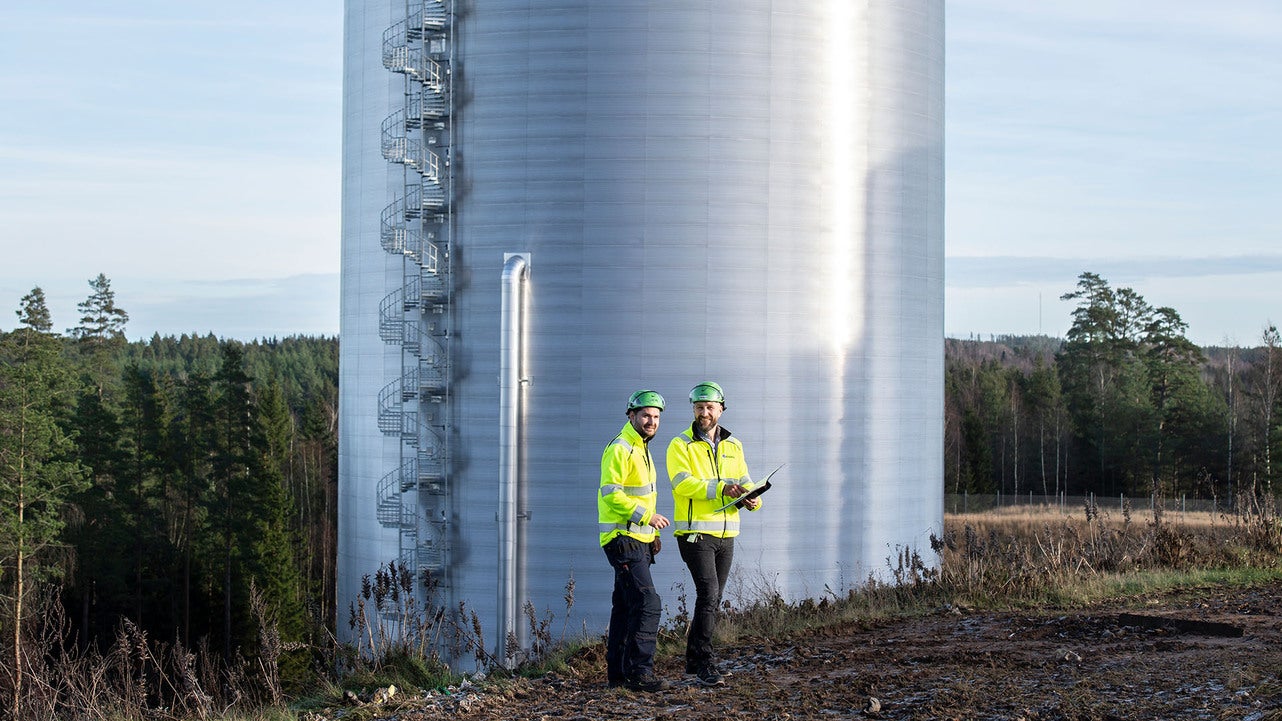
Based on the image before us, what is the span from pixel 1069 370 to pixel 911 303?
51.5 metres

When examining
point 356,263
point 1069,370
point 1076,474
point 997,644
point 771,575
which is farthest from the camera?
point 1069,370

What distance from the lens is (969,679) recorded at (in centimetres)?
827

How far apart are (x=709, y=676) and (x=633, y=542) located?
3.70 feet

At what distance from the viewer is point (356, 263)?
22609mm

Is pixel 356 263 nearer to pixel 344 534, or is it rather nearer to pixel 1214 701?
pixel 344 534

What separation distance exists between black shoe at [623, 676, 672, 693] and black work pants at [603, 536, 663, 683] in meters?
0.03

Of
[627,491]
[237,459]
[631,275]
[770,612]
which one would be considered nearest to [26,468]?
[237,459]

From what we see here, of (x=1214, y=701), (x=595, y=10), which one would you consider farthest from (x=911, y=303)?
(x=1214, y=701)

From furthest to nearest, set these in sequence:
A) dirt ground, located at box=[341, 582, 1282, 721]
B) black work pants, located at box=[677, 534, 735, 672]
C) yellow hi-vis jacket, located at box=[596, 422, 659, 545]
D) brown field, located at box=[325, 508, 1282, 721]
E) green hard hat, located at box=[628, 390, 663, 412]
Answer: black work pants, located at box=[677, 534, 735, 672], green hard hat, located at box=[628, 390, 663, 412], yellow hi-vis jacket, located at box=[596, 422, 659, 545], brown field, located at box=[325, 508, 1282, 721], dirt ground, located at box=[341, 582, 1282, 721]

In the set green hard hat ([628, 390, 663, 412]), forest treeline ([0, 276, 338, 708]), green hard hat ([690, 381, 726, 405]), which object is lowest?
forest treeline ([0, 276, 338, 708])

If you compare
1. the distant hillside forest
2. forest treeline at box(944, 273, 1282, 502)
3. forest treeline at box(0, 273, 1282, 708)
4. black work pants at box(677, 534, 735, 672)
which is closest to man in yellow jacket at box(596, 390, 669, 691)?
black work pants at box(677, 534, 735, 672)

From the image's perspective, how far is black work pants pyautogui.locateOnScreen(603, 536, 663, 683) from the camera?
853 centimetres

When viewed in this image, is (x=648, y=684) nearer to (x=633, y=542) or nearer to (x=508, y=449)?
(x=633, y=542)

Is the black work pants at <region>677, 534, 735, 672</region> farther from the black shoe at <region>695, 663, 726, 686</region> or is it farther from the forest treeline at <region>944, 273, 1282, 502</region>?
the forest treeline at <region>944, 273, 1282, 502</region>
